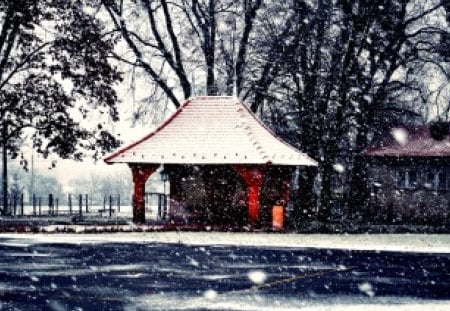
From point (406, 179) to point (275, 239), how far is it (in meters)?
16.5

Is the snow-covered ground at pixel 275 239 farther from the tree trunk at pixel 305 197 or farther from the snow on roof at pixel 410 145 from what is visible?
the tree trunk at pixel 305 197

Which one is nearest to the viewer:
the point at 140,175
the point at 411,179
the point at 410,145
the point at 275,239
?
the point at 275,239

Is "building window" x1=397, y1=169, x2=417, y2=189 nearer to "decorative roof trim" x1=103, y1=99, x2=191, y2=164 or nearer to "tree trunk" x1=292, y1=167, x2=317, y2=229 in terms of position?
"tree trunk" x1=292, y1=167, x2=317, y2=229

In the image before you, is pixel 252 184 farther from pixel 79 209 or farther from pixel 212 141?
pixel 79 209

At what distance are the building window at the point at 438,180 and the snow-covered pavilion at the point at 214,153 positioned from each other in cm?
1025

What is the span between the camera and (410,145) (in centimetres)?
4466

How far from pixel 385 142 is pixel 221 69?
9.61 m

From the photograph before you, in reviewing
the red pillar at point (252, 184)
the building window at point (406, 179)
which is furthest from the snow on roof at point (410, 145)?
the red pillar at point (252, 184)

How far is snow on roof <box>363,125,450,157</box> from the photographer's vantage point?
1715 inches

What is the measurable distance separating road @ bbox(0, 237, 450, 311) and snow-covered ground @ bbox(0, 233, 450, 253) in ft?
7.67

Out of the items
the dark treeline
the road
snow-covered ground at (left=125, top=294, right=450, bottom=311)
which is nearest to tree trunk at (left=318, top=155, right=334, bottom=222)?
the dark treeline

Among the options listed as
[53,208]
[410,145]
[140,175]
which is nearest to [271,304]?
[140,175]

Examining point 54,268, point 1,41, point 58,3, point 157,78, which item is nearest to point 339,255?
point 54,268

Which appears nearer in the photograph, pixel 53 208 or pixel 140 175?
pixel 140 175
